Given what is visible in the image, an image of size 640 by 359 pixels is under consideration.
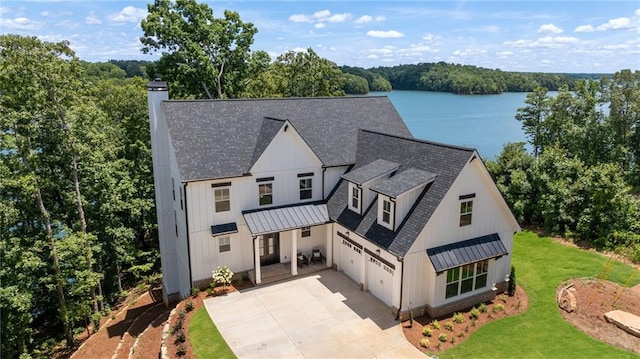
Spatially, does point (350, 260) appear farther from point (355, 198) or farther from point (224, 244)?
point (224, 244)

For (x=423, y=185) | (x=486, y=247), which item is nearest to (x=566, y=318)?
(x=486, y=247)

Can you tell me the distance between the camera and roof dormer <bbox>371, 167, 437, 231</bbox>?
56.6 feet

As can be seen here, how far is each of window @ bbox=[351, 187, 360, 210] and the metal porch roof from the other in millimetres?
1742

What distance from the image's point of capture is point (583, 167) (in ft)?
96.3

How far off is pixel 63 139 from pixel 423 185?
19.4m

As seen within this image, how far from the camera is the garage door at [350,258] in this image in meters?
19.7

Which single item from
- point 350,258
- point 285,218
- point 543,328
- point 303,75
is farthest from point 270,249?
point 303,75

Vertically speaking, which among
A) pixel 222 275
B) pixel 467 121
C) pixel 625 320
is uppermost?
pixel 467 121

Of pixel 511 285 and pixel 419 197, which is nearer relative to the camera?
pixel 419 197

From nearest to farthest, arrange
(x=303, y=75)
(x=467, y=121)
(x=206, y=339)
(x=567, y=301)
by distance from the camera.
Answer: (x=206, y=339), (x=567, y=301), (x=303, y=75), (x=467, y=121)

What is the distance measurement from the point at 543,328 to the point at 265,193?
13.6 meters

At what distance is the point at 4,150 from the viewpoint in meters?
19.9

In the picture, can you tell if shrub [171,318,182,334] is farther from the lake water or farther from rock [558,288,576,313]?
the lake water

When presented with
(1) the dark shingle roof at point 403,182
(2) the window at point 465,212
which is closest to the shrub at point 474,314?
(2) the window at point 465,212
